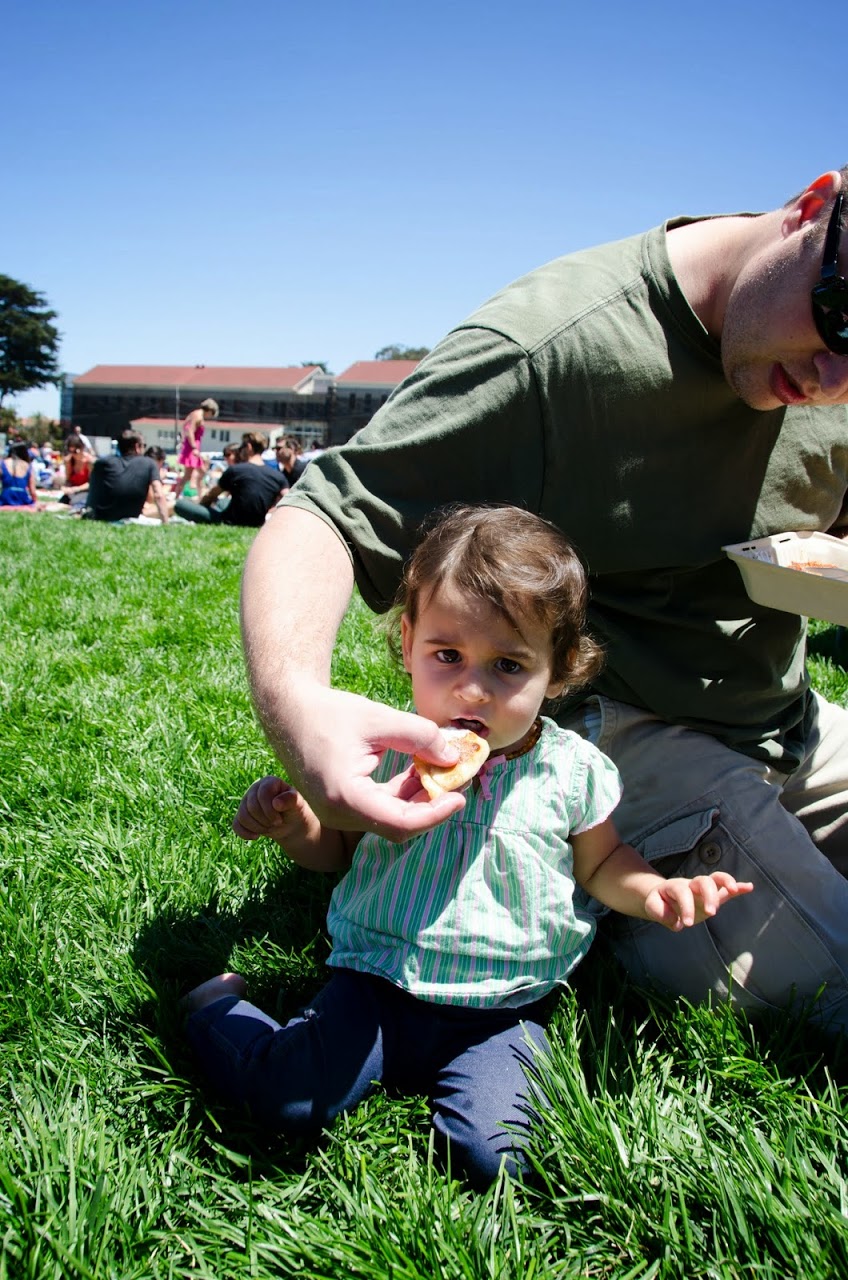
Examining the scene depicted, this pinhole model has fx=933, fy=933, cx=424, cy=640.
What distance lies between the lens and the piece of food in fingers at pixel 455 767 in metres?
1.37

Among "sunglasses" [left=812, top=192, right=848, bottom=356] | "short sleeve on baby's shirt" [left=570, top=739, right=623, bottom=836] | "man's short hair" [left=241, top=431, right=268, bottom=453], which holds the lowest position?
"short sleeve on baby's shirt" [left=570, top=739, right=623, bottom=836]

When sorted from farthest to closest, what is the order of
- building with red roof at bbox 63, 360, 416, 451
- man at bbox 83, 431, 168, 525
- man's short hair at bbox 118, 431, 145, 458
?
building with red roof at bbox 63, 360, 416, 451 < man's short hair at bbox 118, 431, 145, 458 < man at bbox 83, 431, 168, 525

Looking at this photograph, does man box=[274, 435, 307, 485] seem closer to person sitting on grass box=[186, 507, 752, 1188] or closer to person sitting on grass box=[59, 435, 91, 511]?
person sitting on grass box=[59, 435, 91, 511]

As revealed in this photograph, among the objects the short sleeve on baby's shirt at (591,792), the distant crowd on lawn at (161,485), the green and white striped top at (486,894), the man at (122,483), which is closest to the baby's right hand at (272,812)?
the green and white striped top at (486,894)

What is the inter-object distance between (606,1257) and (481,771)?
0.77 metres

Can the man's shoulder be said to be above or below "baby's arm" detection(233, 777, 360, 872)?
above

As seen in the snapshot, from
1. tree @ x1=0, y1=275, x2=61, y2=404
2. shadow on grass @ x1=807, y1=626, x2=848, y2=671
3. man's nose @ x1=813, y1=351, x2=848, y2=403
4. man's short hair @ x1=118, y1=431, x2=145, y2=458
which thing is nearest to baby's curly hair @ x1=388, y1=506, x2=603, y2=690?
man's nose @ x1=813, y1=351, x2=848, y2=403

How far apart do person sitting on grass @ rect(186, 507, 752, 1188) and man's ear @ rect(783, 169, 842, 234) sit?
74 cm

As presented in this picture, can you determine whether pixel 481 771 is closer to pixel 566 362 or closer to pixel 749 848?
pixel 749 848

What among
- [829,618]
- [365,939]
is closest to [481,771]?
[365,939]

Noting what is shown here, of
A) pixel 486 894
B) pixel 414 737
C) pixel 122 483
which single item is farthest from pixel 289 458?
pixel 414 737

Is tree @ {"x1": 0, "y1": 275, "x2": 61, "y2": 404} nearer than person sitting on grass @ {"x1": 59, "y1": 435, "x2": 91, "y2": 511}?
No

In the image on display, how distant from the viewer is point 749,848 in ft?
6.48

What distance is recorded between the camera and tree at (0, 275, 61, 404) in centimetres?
7831
